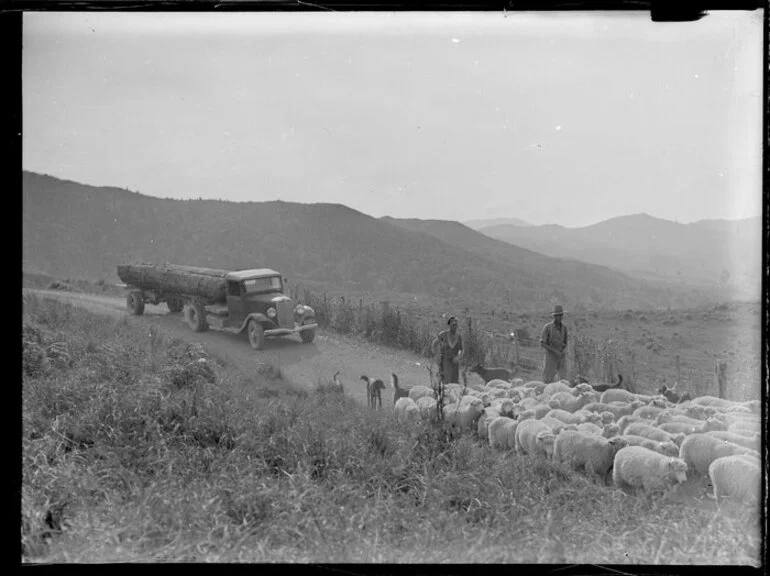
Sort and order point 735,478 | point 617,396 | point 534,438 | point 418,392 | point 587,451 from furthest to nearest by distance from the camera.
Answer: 1. point 617,396
2. point 418,392
3. point 534,438
4. point 587,451
5. point 735,478

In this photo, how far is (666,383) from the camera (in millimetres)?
7125

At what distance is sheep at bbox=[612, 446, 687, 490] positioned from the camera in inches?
235

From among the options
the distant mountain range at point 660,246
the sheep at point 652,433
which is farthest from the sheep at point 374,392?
the sheep at point 652,433

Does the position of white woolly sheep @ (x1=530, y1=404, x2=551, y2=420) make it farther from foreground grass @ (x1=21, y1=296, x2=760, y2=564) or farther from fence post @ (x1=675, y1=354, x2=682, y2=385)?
fence post @ (x1=675, y1=354, x2=682, y2=385)

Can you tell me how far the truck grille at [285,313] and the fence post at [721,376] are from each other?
4192 mm

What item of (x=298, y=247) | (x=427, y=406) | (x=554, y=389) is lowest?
(x=427, y=406)

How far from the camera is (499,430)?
22.1 feet

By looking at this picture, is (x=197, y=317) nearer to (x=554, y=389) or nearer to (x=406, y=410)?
(x=406, y=410)

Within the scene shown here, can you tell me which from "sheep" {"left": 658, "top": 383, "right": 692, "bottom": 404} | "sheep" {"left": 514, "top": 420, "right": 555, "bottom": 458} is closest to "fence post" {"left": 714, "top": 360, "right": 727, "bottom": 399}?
"sheep" {"left": 658, "top": 383, "right": 692, "bottom": 404}

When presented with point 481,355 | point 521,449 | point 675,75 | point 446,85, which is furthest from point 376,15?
point 521,449

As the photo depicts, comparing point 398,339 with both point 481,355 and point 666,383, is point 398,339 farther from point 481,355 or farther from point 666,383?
point 666,383

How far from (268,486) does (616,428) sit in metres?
3.15

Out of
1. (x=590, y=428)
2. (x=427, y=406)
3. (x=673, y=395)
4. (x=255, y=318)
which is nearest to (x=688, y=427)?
(x=673, y=395)

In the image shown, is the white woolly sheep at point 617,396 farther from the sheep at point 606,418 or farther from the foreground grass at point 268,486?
the foreground grass at point 268,486
